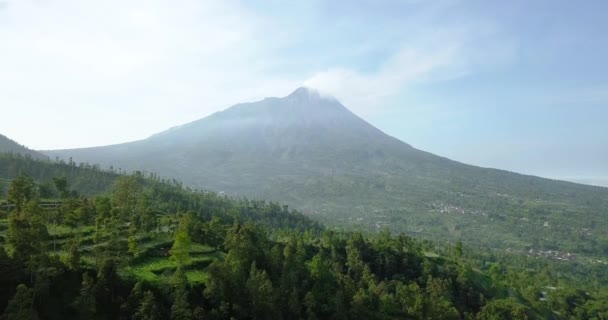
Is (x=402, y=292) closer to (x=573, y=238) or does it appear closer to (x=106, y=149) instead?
(x=573, y=238)

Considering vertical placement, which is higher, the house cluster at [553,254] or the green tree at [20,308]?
the green tree at [20,308]

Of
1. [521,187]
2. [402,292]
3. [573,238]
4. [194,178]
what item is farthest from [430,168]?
[402,292]

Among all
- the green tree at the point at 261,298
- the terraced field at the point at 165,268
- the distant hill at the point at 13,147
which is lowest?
the green tree at the point at 261,298

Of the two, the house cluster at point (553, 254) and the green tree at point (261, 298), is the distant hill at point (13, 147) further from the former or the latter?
the house cluster at point (553, 254)

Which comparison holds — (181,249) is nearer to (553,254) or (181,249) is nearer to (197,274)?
(197,274)

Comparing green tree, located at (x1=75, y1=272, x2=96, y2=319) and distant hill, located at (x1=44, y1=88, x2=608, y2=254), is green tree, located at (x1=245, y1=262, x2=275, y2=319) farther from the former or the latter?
distant hill, located at (x1=44, y1=88, x2=608, y2=254)

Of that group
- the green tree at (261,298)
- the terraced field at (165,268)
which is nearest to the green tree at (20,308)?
the terraced field at (165,268)

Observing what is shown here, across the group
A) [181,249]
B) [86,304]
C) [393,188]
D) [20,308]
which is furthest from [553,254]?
[20,308]
